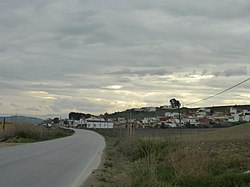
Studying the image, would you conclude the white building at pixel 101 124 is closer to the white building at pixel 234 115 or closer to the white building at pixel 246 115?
the white building at pixel 234 115

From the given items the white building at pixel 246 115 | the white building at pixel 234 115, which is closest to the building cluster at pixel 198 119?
the white building at pixel 234 115

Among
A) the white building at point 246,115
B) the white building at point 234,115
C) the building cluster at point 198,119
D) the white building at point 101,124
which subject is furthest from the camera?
the white building at point 101,124

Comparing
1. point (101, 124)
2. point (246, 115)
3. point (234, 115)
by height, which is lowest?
point (246, 115)

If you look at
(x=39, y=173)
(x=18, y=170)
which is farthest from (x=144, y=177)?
(x=18, y=170)

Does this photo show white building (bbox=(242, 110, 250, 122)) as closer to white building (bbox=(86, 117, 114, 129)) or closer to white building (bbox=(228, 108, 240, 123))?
white building (bbox=(228, 108, 240, 123))

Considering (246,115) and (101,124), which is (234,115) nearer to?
(246,115)

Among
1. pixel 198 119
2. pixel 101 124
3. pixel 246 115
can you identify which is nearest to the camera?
pixel 246 115

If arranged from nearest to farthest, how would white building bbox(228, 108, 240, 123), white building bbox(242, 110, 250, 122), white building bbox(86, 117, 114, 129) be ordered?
1. white building bbox(242, 110, 250, 122)
2. white building bbox(228, 108, 240, 123)
3. white building bbox(86, 117, 114, 129)

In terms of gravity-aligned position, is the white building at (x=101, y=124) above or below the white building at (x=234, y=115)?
above

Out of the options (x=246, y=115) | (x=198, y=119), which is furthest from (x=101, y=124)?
(x=246, y=115)

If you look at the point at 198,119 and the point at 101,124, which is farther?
the point at 101,124

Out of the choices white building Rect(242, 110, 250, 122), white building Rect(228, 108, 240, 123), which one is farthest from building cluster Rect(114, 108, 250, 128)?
white building Rect(242, 110, 250, 122)

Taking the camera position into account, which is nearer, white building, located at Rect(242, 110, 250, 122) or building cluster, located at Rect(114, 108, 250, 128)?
white building, located at Rect(242, 110, 250, 122)

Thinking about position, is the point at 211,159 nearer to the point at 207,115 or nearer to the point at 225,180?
the point at 225,180
